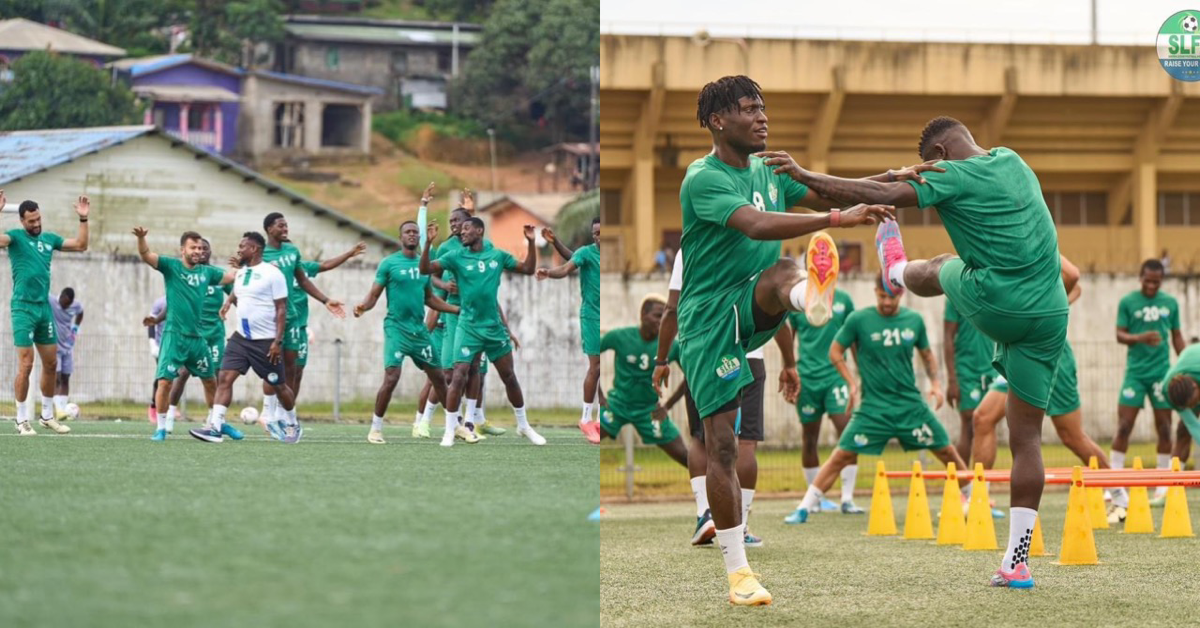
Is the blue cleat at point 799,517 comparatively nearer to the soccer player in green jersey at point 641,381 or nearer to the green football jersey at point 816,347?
the soccer player in green jersey at point 641,381

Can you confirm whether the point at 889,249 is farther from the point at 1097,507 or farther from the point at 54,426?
the point at 54,426

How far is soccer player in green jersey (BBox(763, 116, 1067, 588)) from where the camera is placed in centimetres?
660

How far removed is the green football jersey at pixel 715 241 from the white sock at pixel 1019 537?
1707mm

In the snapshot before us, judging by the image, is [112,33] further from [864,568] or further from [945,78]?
[945,78]

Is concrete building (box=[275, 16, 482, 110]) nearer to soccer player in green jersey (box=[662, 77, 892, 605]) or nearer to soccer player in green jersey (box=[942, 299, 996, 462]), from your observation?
soccer player in green jersey (box=[942, 299, 996, 462])

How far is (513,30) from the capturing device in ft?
76.2

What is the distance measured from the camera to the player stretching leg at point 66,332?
17.8 m

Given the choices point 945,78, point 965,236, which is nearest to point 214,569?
point 965,236

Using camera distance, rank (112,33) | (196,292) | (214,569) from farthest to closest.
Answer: (112,33) → (196,292) → (214,569)

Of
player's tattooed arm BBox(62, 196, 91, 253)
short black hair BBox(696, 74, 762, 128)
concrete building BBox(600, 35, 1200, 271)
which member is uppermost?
concrete building BBox(600, 35, 1200, 271)

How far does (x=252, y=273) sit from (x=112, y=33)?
3855mm

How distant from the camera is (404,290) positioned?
15.0m

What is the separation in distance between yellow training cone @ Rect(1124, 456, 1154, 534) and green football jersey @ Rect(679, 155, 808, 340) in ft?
17.3

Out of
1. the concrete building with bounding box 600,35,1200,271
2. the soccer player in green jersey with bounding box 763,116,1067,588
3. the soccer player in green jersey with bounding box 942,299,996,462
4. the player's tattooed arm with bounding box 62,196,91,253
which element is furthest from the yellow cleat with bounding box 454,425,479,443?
the concrete building with bounding box 600,35,1200,271
